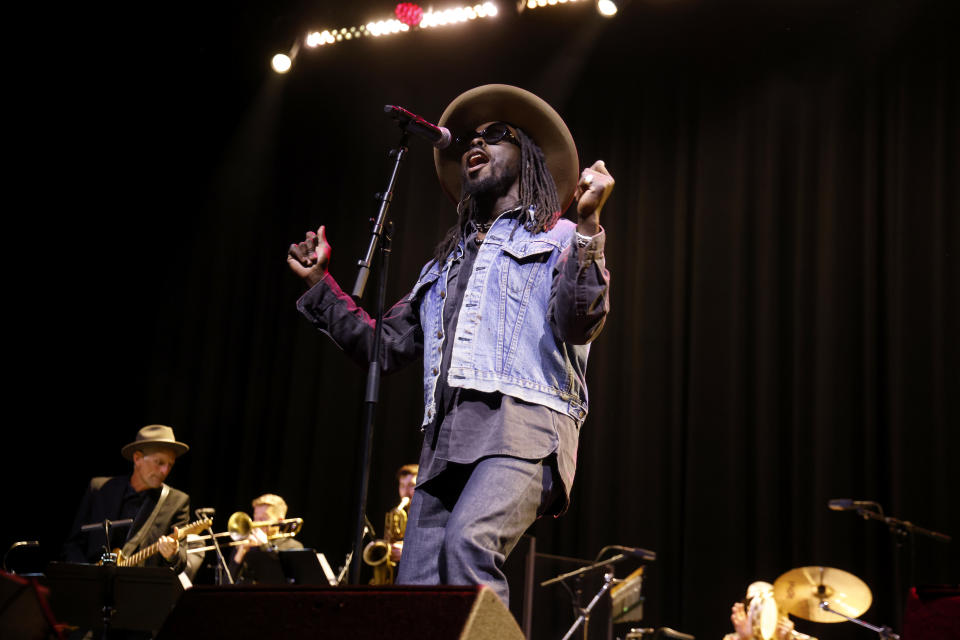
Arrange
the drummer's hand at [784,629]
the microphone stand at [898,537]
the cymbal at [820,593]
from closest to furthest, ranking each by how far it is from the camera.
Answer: the microphone stand at [898,537] → the cymbal at [820,593] → the drummer's hand at [784,629]

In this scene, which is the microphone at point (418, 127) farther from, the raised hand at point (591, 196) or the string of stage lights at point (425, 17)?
the string of stage lights at point (425, 17)

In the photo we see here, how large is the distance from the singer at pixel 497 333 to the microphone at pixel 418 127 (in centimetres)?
11

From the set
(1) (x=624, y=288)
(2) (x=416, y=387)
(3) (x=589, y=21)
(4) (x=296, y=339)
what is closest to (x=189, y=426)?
(4) (x=296, y=339)

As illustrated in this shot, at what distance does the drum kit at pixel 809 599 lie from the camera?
227 inches

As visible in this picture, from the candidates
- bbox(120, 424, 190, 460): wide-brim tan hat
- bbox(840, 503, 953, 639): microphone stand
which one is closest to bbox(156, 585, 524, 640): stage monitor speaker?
bbox(840, 503, 953, 639): microphone stand

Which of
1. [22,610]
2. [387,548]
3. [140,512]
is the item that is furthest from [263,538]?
[22,610]

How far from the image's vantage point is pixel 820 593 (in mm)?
5824

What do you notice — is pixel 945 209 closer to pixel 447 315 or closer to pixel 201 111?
pixel 447 315

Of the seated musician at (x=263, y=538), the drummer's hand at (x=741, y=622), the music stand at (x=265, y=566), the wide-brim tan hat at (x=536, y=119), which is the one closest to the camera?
the wide-brim tan hat at (x=536, y=119)

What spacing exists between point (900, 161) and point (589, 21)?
293cm

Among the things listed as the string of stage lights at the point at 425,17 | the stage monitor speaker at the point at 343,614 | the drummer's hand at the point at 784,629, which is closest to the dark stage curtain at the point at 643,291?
the drummer's hand at the point at 784,629

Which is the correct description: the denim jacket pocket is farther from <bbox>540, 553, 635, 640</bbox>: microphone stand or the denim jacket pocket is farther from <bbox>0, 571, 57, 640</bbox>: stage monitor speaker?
<bbox>540, 553, 635, 640</bbox>: microphone stand

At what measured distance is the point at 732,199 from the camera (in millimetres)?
7258

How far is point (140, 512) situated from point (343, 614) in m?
5.38
